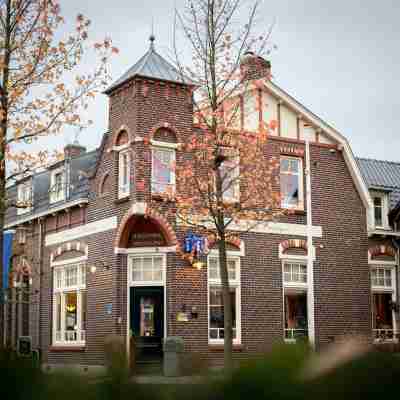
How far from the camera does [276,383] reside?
3211 mm

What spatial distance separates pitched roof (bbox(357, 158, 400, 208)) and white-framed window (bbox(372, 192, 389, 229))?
332 millimetres

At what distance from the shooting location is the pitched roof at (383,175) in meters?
28.9

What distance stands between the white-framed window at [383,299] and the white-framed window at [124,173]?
9.74m

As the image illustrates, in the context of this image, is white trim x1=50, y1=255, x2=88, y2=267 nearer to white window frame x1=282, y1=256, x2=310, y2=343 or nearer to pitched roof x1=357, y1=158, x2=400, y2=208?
white window frame x1=282, y1=256, x2=310, y2=343

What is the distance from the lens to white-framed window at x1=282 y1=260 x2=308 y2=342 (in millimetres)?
24875

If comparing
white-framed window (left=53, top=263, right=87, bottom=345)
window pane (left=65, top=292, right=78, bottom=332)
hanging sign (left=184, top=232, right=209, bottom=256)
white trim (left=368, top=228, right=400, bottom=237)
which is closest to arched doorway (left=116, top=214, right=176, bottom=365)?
hanging sign (left=184, top=232, right=209, bottom=256)

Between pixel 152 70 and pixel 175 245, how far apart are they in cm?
564

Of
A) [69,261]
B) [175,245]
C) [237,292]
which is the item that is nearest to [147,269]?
[175,245]

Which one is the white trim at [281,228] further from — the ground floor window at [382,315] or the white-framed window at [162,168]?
the ground floor window at [382,315]

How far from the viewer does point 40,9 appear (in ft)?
54.6

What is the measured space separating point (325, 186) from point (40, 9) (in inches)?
509

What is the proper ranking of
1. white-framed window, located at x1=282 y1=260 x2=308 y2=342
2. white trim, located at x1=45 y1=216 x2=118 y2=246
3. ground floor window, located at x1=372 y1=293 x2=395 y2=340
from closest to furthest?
1. white trim, located at x1=45 y1=216 x2=118 y2=246
2. white-framed window, located at x1=282 y1=260 x2=308 y2=342
3. ground floor window, located at x1=372 y1=293 x2=395 y2=340

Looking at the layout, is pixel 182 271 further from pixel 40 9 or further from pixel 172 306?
pixel 40 9

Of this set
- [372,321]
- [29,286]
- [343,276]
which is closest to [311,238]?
[343,276]
